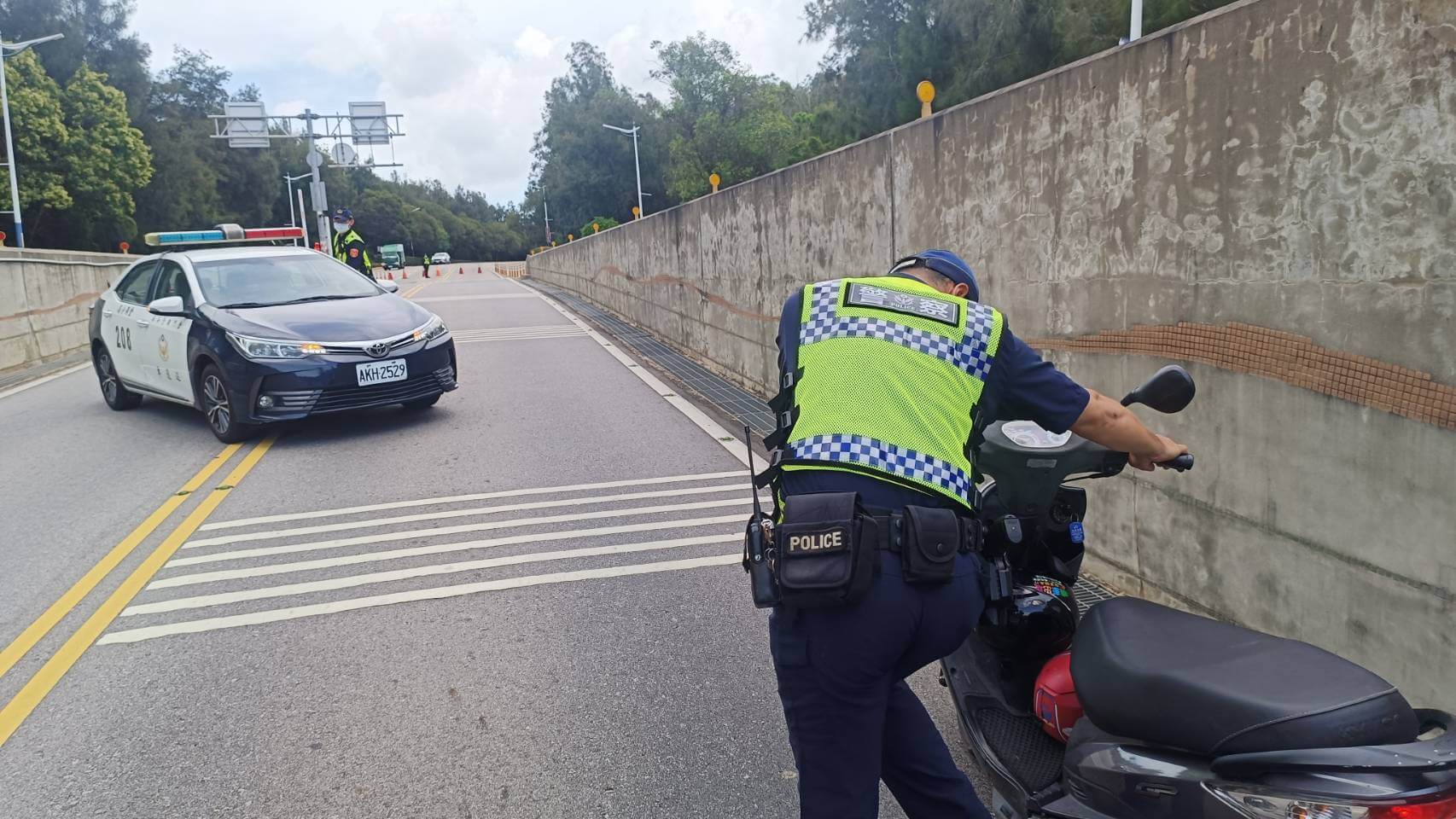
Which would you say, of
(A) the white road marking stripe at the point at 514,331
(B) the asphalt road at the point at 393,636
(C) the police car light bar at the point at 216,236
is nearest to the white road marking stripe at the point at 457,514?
(B) the asphalt road at the point at 393,636

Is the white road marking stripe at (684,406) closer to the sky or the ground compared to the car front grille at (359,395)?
closer to the ground

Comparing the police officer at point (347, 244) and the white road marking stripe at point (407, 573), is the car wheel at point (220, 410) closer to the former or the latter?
the white road marking stripe at point (407, 573)

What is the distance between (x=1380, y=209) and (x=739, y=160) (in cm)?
7512

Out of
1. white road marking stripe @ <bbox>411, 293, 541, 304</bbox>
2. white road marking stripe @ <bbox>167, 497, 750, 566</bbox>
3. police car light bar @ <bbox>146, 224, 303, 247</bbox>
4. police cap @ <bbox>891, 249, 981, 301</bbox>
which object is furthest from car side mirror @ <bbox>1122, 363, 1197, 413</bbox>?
white road marking stripe @ <bbox>411, 293, 541, 304</bbox>

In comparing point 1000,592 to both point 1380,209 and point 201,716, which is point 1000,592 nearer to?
point 1380,209

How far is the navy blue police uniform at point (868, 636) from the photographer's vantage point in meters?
2.21

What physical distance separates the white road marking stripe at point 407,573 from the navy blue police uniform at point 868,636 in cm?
338

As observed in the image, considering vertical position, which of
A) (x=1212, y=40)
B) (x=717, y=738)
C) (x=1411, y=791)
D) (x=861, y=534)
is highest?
(x=1212, y=40)

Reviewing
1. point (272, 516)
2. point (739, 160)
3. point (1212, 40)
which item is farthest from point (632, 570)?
point (739, 160)

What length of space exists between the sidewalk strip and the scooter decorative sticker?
4.12 m

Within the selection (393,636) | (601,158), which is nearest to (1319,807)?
(393,636)

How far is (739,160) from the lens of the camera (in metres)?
76.2

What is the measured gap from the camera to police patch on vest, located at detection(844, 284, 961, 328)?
235cm

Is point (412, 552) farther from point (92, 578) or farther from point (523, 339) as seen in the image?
point (523, 339)
